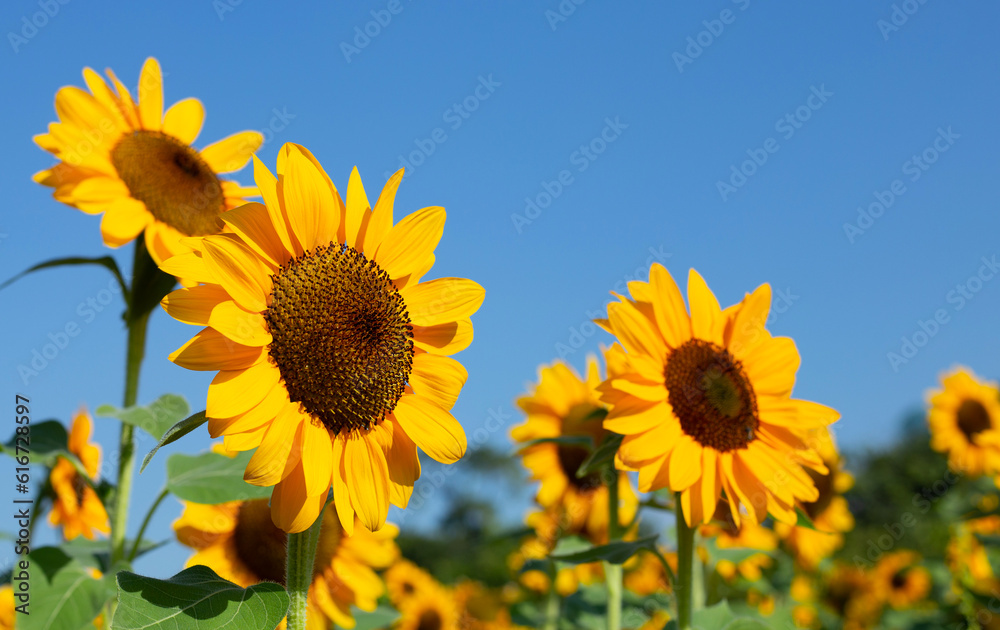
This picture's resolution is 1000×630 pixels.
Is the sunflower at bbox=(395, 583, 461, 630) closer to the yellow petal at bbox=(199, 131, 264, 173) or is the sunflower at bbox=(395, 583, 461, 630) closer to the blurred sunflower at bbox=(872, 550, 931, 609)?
the yellow petal at bbox=(199, 131, 264, 173)

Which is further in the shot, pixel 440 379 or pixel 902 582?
pixel 902 582

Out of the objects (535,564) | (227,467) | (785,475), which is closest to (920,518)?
(535,564)

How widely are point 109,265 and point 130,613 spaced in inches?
71.2

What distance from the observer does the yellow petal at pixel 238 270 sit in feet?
5.90

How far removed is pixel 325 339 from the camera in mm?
1914

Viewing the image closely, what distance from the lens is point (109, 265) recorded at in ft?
10.2

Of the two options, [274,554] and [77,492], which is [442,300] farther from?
[77,492]

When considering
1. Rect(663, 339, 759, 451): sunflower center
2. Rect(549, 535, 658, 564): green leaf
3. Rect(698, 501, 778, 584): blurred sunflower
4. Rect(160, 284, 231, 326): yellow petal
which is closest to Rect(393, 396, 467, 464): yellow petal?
Rect(160, 284, 231, 326): yellow petal

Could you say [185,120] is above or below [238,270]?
above

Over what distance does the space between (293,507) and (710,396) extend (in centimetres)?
172

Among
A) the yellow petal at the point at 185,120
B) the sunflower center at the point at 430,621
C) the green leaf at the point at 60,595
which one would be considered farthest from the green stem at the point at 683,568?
the sunflower center at the point at 430,621

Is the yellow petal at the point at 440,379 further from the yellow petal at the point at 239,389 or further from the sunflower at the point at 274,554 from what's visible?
the sunflower at the point at 274,554

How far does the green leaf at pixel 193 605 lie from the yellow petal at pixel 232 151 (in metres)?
2.15

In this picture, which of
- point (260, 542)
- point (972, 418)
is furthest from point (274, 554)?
point (972, 418)
